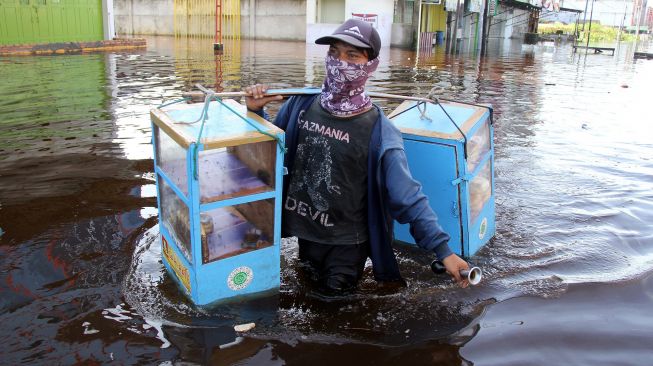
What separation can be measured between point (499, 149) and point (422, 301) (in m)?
4.60

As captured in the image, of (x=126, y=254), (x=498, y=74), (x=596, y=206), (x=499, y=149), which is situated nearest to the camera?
(x=126, y=254)

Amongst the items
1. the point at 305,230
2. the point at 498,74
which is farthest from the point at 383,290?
the point at 498,74

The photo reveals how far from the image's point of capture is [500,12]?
142 feet

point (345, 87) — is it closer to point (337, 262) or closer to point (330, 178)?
point (330, 178)

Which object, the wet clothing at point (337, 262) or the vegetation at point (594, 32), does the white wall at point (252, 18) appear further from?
the wet clothing at point (337, 262)

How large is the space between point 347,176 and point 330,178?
0.34 feet

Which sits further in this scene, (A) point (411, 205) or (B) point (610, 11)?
(B) point (610, 11)

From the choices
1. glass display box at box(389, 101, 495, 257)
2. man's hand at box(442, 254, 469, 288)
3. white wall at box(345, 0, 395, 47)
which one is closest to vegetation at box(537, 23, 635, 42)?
white wall at box(345, 0, 395, 47)

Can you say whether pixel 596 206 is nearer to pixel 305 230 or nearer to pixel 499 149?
pixel 499 149

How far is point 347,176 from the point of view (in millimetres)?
3170

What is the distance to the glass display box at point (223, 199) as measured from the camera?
287cm

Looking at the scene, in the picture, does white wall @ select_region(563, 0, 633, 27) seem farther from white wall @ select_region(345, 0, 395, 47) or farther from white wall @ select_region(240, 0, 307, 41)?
white wall @ select_region(240, 0, 307, 41)

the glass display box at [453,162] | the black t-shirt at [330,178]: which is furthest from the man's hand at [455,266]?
the glass display box at [453,162]

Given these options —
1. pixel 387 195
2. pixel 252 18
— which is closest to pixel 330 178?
pixel 387 195
